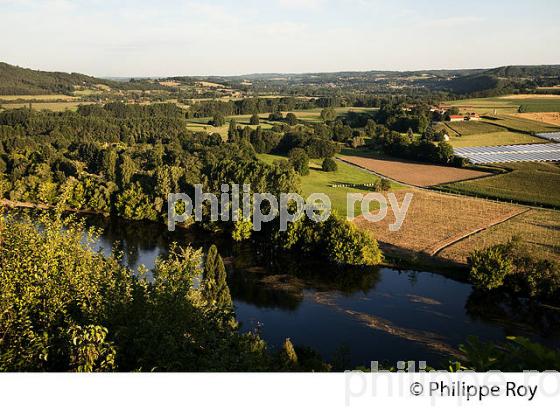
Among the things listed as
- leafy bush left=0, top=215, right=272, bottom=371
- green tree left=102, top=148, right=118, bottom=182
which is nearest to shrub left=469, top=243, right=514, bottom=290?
leafy bush left=0, top=215, right=272, bottom=371

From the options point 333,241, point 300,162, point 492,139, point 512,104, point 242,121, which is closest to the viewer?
point 333,241

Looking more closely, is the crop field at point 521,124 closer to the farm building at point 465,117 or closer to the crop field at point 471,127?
the crop field at point 471,127

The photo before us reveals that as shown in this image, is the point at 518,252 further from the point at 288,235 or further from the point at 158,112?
the point at 158,112

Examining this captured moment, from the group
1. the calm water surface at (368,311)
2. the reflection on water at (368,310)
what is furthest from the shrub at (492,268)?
the calm water surface at (368,311)

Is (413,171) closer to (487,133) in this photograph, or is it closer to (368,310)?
(487,133)

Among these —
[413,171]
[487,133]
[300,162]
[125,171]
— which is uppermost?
[487,133]

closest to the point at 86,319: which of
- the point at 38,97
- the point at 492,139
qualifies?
the point at 492,139

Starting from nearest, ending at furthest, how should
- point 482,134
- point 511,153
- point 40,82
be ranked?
point 511,153
point 482,134
point 40,82

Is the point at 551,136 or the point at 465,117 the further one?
the point at 465,117

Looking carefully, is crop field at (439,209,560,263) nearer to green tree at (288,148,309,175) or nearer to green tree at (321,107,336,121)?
green tree at (288,148,309,175)
